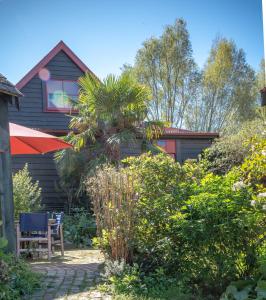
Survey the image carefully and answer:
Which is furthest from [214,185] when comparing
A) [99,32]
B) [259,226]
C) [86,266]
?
[99,32]

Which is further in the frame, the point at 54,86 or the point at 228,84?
the point at 228,84

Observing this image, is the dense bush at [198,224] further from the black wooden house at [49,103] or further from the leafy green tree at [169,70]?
the leafy green tree at [169,70]

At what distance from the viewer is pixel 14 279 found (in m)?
5.12

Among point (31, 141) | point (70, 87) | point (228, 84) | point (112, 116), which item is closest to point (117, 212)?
point (31, 141)

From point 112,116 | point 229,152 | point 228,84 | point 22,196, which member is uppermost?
point 228,84

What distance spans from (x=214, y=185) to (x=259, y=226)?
2.52 feet

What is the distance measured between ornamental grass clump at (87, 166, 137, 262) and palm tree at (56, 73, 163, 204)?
16.7 feet

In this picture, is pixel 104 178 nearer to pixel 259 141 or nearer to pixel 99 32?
pixel 259 141

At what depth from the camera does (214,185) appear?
5398mm

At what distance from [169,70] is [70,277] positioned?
74.7 ft

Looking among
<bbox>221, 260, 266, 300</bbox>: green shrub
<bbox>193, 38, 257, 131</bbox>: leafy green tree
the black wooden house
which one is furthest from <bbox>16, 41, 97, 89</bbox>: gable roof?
<bbox>193, 38, 257, 131</bbox>: leafy green tree

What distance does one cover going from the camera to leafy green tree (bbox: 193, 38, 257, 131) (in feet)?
94.8

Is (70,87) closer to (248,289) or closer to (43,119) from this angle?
(43,119)

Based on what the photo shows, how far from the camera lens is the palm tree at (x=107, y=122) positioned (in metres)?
11.4
